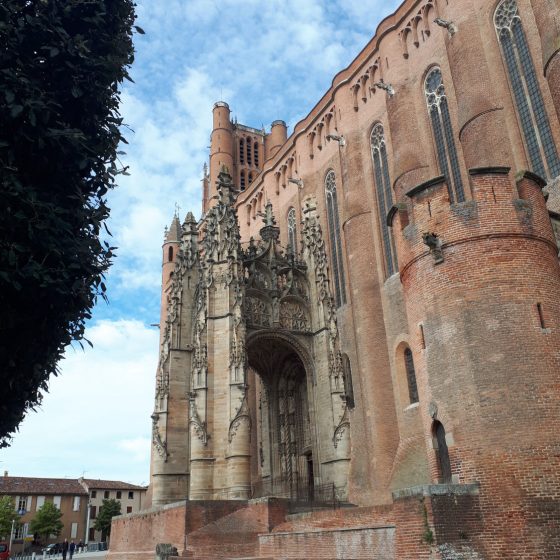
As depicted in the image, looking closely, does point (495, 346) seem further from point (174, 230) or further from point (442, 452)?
point (174, 230)

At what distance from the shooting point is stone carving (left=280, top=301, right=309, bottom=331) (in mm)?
23828

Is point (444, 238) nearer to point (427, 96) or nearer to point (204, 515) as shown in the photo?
point (204, 515)

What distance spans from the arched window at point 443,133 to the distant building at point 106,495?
5183 cm

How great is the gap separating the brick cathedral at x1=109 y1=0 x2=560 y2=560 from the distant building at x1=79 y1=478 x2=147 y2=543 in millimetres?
41916

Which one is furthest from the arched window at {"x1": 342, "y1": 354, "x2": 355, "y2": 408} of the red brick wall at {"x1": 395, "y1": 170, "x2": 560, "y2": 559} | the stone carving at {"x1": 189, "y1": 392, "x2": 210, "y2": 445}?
the red brick wall at {"x1": 395, "y1": 170, "x2": 560, "y2": 559}

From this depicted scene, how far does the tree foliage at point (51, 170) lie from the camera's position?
24.9ft

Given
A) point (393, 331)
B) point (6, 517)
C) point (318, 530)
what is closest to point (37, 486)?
point (6, 517)

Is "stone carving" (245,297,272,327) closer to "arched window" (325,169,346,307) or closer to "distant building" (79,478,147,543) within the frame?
"arched window" (325,169,346,307)

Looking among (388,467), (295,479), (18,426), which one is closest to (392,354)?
(388,467)

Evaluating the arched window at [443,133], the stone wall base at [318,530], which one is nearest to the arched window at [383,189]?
the arched window at [443,133]

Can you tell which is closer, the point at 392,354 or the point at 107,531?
the point at 392,354

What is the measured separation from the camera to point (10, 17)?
8.05 m

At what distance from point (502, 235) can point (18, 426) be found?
10.6m

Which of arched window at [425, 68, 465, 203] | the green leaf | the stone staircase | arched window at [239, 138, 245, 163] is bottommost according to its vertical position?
the stone staircase
